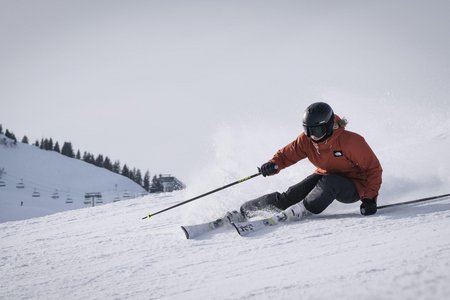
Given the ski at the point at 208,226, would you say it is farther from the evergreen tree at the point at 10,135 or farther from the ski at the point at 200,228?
the evergreen tree at the point at 10,135

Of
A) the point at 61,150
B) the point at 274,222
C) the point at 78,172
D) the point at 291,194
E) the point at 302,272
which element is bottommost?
the point at 302,272

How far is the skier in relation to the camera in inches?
145

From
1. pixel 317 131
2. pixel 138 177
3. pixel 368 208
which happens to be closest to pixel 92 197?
pixel 138 177

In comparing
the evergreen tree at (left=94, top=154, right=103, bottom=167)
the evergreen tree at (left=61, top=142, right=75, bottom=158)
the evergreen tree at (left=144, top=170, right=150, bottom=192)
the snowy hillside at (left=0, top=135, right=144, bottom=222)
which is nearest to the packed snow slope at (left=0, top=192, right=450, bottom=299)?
the snowy hillside at (left=0, top=135, right=144, bottom=222)

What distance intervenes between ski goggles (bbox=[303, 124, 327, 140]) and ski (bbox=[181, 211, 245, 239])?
133 centimetres

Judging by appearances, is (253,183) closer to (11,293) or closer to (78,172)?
(11,293)

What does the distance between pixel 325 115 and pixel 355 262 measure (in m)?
1.93

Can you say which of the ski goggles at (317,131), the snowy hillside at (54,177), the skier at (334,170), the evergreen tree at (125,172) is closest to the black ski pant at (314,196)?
the skier at (334,170)

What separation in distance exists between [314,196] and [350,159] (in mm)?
579

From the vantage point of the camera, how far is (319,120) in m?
3.71

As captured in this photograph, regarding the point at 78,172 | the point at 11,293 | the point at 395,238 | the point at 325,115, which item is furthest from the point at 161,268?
the point at 78,172

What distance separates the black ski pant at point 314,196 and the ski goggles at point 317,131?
0.46m

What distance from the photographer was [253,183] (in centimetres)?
574

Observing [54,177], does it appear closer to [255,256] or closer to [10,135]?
[10,135]
